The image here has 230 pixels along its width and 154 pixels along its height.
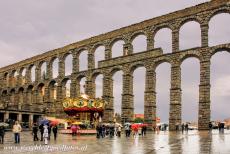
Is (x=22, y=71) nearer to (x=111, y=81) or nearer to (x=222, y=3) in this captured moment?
(x=111, y=81)

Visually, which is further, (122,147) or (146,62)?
(146,62)

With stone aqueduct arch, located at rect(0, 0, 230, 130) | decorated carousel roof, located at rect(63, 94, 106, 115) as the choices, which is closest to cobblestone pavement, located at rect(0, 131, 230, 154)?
decorated carousel roof, located at rect(63, 94, 106, 115)

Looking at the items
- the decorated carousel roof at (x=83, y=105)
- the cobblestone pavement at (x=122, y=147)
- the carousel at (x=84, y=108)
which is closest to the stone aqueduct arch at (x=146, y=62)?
the carousel at (x=84, y=108)

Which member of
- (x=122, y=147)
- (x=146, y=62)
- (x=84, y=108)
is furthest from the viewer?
(x=146, y=62)

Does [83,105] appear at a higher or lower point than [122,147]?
higher

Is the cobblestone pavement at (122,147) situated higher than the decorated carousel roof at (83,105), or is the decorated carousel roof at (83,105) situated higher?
the decorated carousel roof at (83,105)

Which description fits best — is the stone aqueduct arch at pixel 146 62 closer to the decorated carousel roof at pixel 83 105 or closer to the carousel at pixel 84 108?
the carousel at pixel 84 108

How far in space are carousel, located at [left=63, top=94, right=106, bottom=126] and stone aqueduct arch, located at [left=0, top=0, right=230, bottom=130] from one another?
39.4ft

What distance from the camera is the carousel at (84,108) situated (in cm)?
3922

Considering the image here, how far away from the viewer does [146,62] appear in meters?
53.1

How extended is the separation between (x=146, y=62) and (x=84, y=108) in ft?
55.0

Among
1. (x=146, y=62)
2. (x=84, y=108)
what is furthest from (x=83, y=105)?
(x=146, y=62)

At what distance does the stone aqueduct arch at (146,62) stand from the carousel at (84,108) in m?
12.0

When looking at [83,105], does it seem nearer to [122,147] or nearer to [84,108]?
[84,108]
